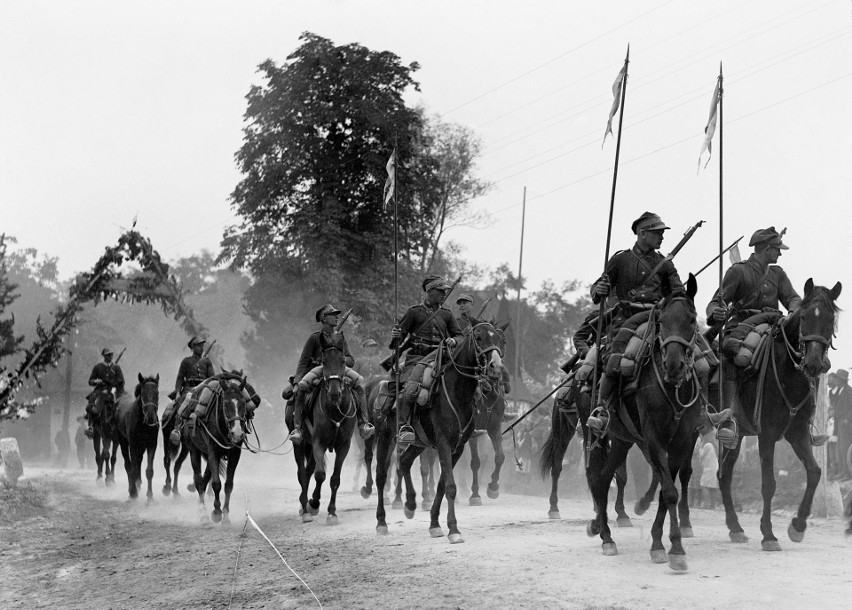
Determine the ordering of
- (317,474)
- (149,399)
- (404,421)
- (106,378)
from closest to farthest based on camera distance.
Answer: (404,421) → (317,474) → (149,399) → (106,378)

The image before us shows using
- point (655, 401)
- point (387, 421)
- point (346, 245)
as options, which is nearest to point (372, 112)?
point (346, 245)

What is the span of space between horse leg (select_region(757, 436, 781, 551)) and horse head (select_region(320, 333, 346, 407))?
7.08 m

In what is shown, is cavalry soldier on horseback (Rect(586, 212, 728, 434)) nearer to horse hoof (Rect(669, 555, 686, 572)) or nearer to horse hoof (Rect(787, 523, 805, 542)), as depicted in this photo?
horse hoof (Rect(669, 555, 686, 572))

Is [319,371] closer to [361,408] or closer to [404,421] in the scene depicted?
[361,408]

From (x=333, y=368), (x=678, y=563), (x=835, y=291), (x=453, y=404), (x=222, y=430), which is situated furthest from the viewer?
(x=222, y=430)

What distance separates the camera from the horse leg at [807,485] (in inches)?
476

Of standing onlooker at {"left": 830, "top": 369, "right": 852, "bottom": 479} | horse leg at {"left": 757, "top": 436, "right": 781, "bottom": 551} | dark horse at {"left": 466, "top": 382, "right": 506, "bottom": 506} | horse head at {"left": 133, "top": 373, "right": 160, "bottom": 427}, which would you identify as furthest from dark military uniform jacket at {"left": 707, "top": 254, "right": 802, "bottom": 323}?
horse head at {"left": 133, "top": 373, "right": 160, "bottom": 427}

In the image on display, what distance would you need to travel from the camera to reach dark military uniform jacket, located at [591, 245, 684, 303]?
12148mm

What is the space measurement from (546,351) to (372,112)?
16685mm

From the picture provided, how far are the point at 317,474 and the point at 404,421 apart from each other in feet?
8.73

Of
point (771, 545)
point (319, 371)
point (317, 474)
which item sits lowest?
point (771, 545)

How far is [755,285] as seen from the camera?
535 inches

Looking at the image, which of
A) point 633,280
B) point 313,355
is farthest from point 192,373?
point 633,280

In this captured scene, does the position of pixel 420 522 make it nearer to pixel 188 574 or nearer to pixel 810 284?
pixel 188 574
